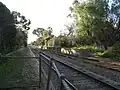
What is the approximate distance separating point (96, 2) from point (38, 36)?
403 ft

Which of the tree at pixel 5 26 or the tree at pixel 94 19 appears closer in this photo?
the tree at pixel 5 26

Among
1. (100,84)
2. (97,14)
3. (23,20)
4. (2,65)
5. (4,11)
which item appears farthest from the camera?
(23,20)

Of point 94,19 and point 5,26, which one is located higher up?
point 94,19

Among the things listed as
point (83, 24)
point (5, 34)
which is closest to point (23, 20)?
point (83, 24)

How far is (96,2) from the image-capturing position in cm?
4741

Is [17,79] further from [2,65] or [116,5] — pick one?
[116,5]

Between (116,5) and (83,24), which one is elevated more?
(116,5)

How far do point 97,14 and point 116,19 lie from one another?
259 inches

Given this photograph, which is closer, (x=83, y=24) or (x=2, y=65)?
(x=2, y=65)

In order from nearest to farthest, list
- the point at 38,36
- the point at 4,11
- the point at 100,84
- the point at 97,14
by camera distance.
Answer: the point at 100,84
the point at 4,11
the point at 97,14
the point at 38,36

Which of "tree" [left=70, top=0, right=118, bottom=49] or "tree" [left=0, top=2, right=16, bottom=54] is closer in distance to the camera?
"tree" [left=0, top=2, right=16, bottom=54]

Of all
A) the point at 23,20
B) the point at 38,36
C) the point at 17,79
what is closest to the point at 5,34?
the point at 17,79

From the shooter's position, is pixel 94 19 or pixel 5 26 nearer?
pixel 5 26

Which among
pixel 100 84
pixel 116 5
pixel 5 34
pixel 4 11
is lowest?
pixel 100 84
